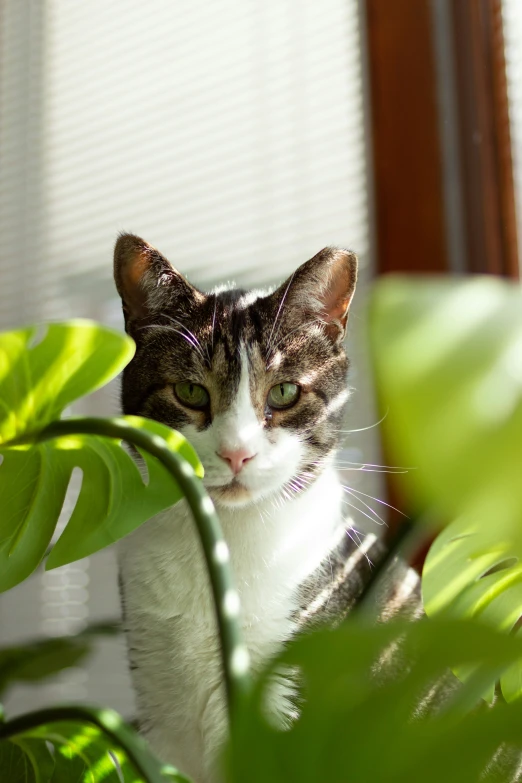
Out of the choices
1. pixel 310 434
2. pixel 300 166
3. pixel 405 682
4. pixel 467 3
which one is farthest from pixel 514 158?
pixel 405 682

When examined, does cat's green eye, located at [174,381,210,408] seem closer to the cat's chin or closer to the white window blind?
the cat's chin

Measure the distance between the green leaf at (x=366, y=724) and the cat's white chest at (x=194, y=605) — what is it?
0.55 metres

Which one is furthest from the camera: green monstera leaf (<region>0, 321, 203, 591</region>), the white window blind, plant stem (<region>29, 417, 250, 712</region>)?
the white window blind

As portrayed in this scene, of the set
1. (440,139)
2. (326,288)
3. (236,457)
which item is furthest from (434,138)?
(236,457)

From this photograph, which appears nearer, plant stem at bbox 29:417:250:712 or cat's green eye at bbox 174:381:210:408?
plant stem at bbox 29:417:250:712

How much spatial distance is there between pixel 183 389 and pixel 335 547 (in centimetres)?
27

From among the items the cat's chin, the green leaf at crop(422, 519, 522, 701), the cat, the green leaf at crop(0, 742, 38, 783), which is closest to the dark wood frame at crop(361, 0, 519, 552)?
the cat

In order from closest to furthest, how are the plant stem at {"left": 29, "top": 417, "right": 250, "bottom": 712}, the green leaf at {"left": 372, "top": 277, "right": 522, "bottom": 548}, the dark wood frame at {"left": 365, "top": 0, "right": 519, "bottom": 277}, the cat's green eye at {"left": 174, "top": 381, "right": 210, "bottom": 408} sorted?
the green leaf at {"left": 372, "top": 277, "right": 522, "bottom": 548} → the plant stem at {"left": 29, "top": 417, "right": 250, "bottom": 712} → the cat's green eye at {"left": 174, "top": 381, "right": 210, "bottom": 408} → the dark wood frame at {"left": 365, "top": 0, "right": 519, "bottom": 277}

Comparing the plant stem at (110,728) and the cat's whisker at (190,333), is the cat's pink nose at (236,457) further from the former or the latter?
the plant stem at (110,728)

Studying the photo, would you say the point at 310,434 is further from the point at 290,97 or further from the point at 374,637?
the point at 290,97

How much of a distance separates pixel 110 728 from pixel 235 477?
376mm

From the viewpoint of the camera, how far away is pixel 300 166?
158 cm

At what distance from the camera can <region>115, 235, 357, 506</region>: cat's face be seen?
0.80 metres

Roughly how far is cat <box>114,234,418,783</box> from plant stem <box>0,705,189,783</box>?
33 centimetres
